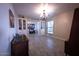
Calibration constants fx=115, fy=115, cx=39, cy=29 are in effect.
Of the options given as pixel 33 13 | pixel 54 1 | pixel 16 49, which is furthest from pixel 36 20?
pixel 16 49

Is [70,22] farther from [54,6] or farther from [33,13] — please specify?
[33,13]

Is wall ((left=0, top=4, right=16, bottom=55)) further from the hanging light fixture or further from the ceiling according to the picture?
the hanging light fixture

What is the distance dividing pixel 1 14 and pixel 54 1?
2.94 ft

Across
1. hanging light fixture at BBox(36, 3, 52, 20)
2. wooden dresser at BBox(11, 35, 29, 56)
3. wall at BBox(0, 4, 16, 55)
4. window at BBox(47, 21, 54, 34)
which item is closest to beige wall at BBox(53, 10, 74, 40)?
window at BBox(47, 21, 54, 34)

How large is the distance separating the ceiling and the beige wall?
0.30ft

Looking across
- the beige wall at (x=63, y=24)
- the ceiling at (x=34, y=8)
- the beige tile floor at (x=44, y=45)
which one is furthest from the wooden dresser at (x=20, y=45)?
the beige wall at (x=63, y=24)

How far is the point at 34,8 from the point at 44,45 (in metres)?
0.68

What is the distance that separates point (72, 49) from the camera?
1.99 meters

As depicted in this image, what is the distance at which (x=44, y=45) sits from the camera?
2070 mm

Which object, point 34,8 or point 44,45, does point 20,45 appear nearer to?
point 44,45

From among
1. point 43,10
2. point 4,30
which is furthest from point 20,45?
point 43,10

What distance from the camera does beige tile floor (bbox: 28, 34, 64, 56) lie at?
1.98 metres

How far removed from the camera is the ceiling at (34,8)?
1836 millimetres

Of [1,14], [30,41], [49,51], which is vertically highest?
[1,14]
